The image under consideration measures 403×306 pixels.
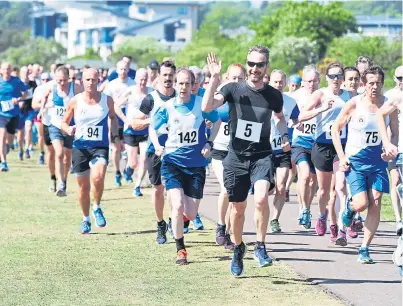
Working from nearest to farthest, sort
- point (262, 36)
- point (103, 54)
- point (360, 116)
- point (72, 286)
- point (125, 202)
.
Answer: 1. point (72, 286)
2. point (360, 116)
3. point (125, 202)
4. point (262, 36)
5. point (103, 54)

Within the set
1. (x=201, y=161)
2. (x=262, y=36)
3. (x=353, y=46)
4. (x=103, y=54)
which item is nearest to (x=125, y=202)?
(x=201, y=161)

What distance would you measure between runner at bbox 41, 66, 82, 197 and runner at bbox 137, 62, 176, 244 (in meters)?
5.07

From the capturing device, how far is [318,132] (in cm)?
1445

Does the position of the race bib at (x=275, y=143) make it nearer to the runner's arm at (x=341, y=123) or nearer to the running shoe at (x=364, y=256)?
the runner's arm at (x=341, y=123)

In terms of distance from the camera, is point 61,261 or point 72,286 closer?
point 72,286

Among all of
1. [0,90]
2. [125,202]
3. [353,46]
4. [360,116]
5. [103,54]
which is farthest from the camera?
[103,54]

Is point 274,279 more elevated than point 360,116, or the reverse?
point 360,116

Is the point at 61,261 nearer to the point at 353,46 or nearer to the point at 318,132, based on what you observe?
the point at 318,132

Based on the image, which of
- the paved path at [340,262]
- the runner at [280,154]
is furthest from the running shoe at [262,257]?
the runner at [280,154]

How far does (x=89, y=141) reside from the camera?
1474cm

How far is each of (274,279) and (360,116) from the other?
2049 millimetres

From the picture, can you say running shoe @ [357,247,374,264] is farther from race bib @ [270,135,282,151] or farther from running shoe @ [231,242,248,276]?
race bib @ [270,135,282,151]

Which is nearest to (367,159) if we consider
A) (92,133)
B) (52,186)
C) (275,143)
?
(275,143)

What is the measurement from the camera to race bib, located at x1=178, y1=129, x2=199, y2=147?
40.9ft
